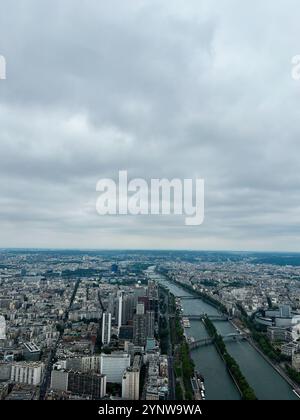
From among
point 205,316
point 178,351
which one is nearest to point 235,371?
point 178,351

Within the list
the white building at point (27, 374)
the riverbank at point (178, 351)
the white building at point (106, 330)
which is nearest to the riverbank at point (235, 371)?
the riverbank at point (178, 351)

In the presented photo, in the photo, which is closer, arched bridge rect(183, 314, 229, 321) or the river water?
the river water

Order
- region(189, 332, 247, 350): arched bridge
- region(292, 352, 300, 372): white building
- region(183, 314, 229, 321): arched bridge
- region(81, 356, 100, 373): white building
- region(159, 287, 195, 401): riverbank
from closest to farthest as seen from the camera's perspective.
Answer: region(159, 287, 195, 401): riverbank
region(81, 356, 100, 373): white building
region(292, 352, 300, 372): white building
region(189, 332, 247, 350): arched bridge
region(183, 314, 229, 321): arched bridge

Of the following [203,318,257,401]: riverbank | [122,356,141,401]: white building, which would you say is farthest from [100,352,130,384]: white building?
[203,318,257,401]: riverbank

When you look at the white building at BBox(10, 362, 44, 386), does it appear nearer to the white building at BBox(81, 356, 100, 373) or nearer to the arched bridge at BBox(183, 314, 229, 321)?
the white building at BBox(81, 356, 100, 373)

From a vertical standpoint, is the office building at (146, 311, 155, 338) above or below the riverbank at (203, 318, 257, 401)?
above

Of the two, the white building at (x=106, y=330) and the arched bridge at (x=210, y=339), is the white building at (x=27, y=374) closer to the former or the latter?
the white building at (x=106, y=330)

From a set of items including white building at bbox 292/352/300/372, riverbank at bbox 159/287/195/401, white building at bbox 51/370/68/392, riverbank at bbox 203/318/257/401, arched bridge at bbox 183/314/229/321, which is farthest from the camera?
arched bridge at bbox 183/314/229/321
